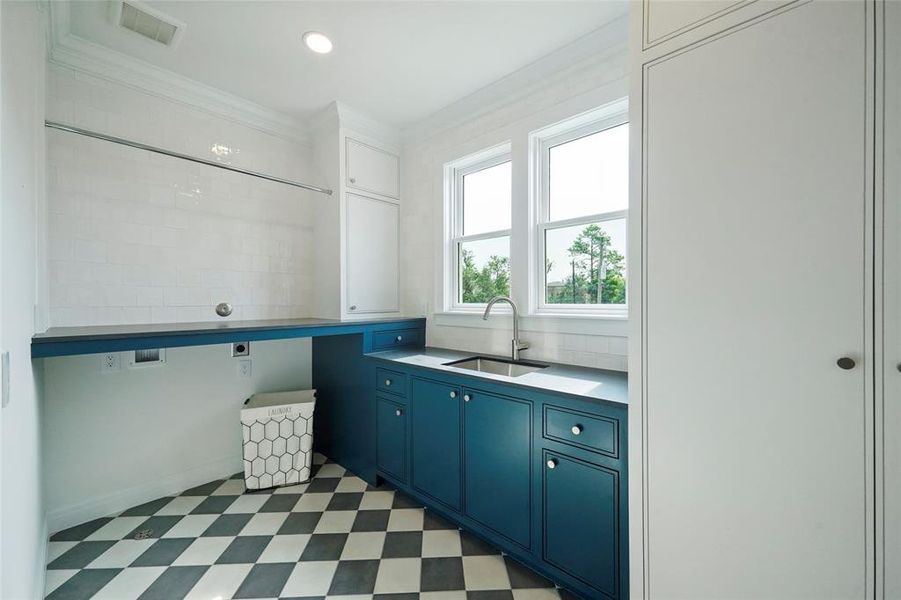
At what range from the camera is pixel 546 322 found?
7.74 ft

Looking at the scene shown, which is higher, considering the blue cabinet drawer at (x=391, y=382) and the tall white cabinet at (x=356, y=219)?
the tall white cabinet at (x=356, y=219)

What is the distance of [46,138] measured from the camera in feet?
6.63

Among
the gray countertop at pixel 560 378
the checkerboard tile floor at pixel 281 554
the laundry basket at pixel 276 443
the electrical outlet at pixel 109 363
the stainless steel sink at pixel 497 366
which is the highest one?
the electrical outlet at pixel 109 363

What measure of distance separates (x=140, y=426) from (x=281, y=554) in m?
1.28

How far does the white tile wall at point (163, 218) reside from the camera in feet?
6.94

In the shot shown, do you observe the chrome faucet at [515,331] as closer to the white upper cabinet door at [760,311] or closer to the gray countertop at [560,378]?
the gray countertop at [560,378]

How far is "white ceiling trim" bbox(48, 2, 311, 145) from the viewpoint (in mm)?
2025

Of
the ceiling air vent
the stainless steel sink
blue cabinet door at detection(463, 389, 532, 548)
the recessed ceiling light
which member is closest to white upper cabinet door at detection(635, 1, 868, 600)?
blue cabinet door at detection(463, 389, 532, 548)

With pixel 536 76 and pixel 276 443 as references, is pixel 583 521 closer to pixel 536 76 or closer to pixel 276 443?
pixel 276 443


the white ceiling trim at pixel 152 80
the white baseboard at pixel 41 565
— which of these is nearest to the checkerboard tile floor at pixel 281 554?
the white baseboard at pixel 41 565

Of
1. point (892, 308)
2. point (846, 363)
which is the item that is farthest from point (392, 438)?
point (892, 308)

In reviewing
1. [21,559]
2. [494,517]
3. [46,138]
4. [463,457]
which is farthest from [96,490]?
[494,517]

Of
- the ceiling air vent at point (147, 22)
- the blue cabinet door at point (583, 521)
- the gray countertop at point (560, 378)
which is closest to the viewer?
the blue cabinet door at point (583, 521)

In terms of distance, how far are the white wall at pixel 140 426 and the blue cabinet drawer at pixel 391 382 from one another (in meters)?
0.99
